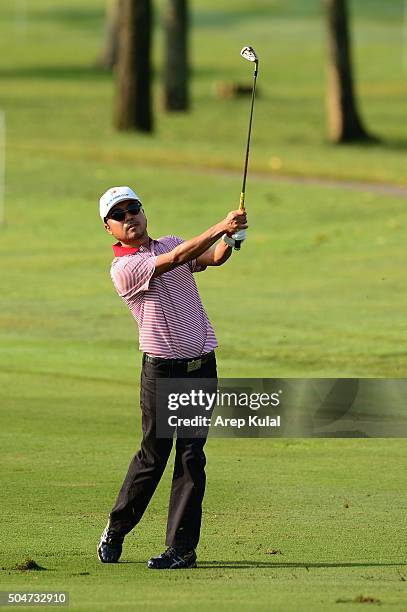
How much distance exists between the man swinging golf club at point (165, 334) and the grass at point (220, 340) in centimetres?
26

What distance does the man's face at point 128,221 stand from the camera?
30.0ft

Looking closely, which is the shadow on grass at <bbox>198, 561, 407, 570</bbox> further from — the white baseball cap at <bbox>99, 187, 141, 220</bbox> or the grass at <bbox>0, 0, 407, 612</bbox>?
the white baseball cap at <bbox>99, 187, 141, 220</bbox>

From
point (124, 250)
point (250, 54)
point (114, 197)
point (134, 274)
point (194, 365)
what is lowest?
point (194, 365)

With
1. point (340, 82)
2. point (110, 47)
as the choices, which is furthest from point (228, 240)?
point (110, 47)

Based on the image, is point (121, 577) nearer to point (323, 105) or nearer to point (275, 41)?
point (323, 105)

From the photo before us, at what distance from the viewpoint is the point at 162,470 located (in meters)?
9.34

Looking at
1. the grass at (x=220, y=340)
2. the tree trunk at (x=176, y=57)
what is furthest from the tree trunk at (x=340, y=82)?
the tree trunk at (x=176, y=57)

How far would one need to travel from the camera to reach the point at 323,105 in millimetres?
51531

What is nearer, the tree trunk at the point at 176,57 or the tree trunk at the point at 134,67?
the tree trunk at the point at 134,67

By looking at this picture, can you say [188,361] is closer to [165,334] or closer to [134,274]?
[165,334]

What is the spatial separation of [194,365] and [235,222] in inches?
32.1

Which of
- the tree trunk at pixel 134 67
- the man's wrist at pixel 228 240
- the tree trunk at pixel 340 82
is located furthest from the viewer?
the tree trunk at pixel 340 82

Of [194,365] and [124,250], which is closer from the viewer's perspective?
[194,365]

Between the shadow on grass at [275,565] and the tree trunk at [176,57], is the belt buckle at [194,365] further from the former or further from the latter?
the tree trunk at [176,57]
